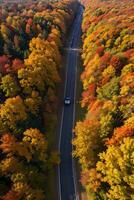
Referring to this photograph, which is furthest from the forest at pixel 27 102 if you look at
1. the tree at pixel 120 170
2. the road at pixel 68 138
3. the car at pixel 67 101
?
the tree at pixel 120 170

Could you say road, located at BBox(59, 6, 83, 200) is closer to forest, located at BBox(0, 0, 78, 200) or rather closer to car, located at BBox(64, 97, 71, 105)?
car, located at BBox(64, 97, 71, 105)

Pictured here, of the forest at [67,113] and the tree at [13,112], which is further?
the tree at [13,112]

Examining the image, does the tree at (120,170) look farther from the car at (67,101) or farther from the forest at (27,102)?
the car at (67,101)

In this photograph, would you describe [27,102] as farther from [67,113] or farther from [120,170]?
[120,170]

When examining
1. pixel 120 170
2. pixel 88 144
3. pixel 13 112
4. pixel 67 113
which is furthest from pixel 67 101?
pixel 120 170

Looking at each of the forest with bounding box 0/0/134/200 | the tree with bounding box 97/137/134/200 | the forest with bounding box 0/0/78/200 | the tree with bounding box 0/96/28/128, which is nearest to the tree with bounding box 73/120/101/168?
the forest with bounding box 0/0/134/200

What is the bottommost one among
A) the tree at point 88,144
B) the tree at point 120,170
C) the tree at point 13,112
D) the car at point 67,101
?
the tree at point 120,170
